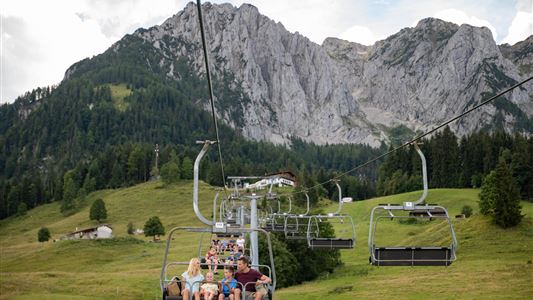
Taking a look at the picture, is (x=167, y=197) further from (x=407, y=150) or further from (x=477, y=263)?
(x=477, y=263)

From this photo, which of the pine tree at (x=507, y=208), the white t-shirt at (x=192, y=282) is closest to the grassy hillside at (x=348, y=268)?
the pine tree at (x=507, y=208)

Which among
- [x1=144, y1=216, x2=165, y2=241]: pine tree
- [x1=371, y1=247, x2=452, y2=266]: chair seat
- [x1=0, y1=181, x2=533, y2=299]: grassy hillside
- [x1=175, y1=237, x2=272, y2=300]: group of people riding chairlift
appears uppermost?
[x1=371, y1=247, x2=452, y2=266]: chair seat

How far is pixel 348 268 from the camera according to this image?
54.4m

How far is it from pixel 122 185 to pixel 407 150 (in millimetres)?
79578

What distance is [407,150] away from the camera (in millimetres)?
135375

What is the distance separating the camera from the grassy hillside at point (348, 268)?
40562 millimetres

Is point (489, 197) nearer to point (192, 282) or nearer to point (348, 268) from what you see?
point (348, 268)

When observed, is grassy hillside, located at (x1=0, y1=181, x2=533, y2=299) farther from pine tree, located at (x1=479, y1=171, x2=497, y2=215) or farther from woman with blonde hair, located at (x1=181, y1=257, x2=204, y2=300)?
woman with blonde hair, located at (x1=181, y1=257, x2=204, y2=300)

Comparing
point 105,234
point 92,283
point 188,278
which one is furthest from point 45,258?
point 188,278

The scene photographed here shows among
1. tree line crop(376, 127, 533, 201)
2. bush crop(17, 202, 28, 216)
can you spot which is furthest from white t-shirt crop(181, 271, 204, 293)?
bush crop(17, 202, 28, 216)

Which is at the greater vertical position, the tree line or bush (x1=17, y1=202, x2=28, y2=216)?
the tree line

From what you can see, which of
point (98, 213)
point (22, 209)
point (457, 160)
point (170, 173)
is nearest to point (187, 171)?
point (170, 173)

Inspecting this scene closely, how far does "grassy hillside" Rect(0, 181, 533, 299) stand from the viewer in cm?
4056

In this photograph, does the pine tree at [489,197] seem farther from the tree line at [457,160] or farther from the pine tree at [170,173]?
the pine tree at [170,173]
